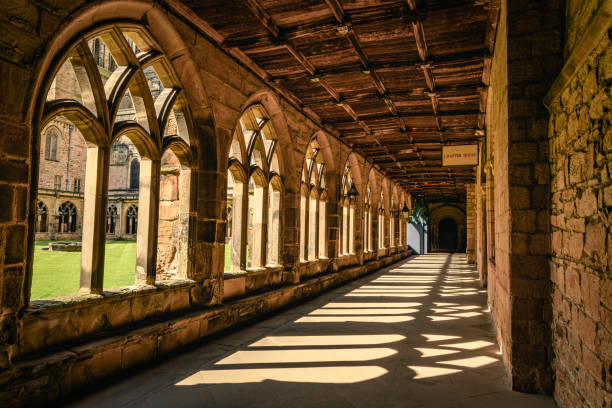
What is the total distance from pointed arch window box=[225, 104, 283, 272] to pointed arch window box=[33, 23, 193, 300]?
0.99m

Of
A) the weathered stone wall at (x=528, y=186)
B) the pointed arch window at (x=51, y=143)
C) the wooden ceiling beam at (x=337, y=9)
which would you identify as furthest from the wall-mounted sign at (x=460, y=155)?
the pointed arch window at (x=51, y=143)

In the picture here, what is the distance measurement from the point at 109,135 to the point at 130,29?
0.92m

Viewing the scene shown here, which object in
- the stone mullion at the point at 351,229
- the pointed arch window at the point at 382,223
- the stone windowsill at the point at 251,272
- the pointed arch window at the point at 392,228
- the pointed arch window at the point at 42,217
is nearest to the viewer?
the stone windowsill at the point at 251,272

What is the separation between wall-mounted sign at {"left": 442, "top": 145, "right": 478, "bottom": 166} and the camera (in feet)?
23.9

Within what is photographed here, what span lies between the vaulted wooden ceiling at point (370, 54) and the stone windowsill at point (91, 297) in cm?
236

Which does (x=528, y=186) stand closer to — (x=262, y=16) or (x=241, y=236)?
(x=262, y=16)

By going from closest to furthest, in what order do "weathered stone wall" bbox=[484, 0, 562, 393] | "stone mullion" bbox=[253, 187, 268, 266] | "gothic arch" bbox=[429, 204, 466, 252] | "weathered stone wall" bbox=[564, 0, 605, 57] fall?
"weathered stone wall" bbox=[564, 0, 605, 57] < "weathered stone wall" bbox=[484, 0, 562, 393] < "stone mullion" bbox=[253, 187, 268, 266] < "gothic arch" bbox=[429, 204, 466, 252]

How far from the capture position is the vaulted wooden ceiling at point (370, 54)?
344 cm

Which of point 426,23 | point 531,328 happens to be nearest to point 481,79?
point 426,23

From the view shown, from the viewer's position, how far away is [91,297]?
2.76 meters

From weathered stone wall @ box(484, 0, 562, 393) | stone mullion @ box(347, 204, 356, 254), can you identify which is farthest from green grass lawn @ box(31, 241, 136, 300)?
stone mullion @ box(347, 204, 356, 254)

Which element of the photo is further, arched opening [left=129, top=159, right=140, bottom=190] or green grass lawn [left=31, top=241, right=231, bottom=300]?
arched opening [left=129, top=159, right=140, bottom=190]

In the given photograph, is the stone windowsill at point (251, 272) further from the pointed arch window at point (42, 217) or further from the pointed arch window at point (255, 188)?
the pointed arch window at point (42, 217)

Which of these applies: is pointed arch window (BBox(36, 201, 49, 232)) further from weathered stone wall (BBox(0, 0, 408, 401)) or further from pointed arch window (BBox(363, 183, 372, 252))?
weathered stone wall (BBox(0, 0, 408, 401))
